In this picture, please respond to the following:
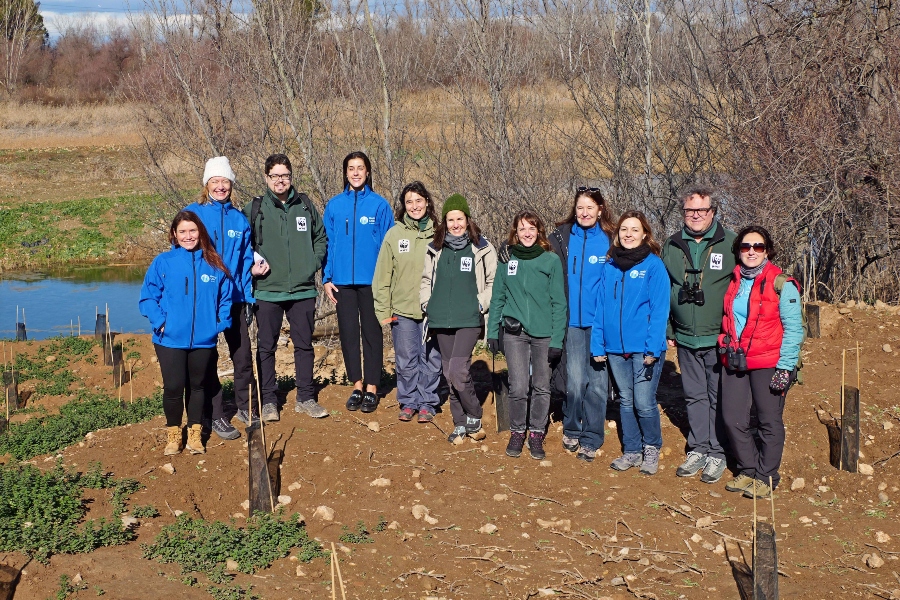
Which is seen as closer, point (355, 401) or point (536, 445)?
point (536, 445)

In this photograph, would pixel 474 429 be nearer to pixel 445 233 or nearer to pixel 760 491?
pixel 445 233

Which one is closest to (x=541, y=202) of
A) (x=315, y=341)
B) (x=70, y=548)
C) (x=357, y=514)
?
(x=315, y=341)

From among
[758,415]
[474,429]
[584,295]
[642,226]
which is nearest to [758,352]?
[758,415]

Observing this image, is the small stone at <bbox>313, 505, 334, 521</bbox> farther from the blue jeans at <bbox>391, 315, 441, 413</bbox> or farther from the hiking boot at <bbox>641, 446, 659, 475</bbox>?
the hiking boot at <bbox>641, 446, 659, 475</bbox>

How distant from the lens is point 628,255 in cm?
623

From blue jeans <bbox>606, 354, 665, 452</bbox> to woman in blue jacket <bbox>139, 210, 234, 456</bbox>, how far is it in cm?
291

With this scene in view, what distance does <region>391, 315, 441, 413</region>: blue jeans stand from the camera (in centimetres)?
732

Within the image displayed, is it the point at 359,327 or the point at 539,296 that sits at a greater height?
the point at 539,296

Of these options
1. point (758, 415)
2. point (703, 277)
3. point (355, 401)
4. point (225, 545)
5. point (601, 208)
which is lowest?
point (225, 545)

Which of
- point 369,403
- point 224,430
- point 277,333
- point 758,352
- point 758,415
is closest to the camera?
point 758,352

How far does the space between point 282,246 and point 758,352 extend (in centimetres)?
369

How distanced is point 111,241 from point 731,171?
68.7 feet

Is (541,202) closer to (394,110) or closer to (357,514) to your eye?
(394,110)

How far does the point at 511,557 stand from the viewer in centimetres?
532
